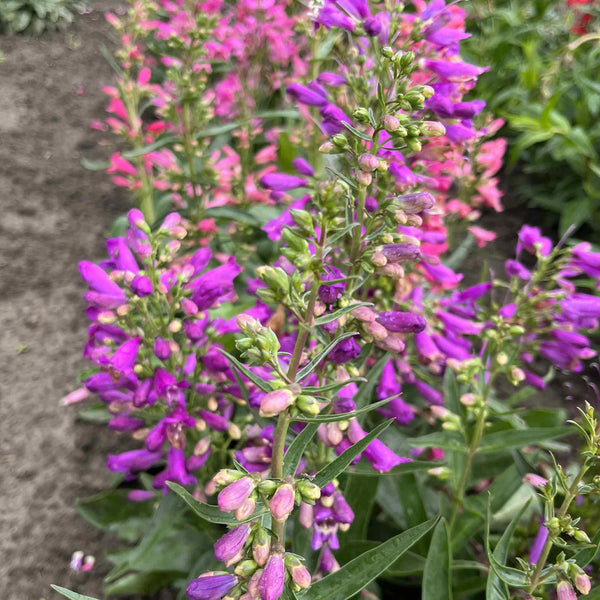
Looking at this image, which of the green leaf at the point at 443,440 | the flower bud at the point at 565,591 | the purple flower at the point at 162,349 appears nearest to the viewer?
the flower bud at the point at 565,591

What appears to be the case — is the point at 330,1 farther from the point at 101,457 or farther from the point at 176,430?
the point at 101,457

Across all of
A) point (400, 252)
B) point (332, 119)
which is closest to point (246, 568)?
point (400, 252)

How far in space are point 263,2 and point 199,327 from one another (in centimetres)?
267

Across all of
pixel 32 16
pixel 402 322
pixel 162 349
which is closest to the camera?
pixel 402 322

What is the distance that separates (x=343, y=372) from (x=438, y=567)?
62 centimetres

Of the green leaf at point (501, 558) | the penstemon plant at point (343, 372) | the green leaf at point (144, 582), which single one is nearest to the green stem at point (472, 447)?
the penstemon plant at point (343, 372)

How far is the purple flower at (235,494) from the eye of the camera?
0.98 metres

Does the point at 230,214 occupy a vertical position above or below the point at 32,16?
below

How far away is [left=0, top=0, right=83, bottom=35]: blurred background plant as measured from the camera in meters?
6.19

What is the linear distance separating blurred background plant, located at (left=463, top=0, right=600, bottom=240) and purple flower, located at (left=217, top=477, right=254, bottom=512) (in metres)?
3.55

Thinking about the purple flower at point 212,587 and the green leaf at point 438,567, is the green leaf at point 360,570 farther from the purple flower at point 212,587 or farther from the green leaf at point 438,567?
the green leaf at point 438,567

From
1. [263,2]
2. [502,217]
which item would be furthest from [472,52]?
[263,2]

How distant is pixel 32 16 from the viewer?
6355 mm

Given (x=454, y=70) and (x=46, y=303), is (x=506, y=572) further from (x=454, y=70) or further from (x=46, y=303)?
(x=46, y=303)
